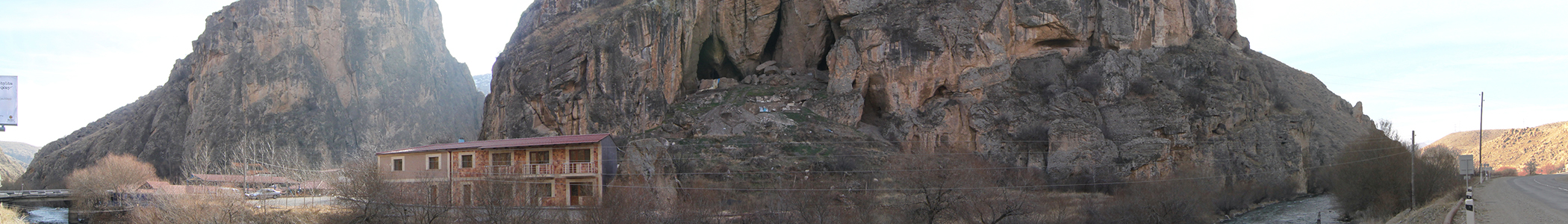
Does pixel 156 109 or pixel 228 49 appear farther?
pixel 156 109

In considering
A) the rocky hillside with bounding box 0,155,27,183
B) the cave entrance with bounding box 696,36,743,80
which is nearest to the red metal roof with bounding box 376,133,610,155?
the cave entrance with bounding box 696,36,743,80

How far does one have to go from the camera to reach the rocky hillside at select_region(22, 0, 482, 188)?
96250 millimetres

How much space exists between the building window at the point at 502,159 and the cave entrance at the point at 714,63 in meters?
33.5

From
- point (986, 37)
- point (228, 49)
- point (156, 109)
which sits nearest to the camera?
point (986, 37)

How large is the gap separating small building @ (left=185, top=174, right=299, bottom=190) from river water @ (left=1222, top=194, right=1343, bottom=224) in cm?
5773

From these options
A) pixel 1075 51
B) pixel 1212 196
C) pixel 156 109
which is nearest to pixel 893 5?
pixel 1075 51

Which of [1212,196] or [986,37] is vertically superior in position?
[986,37]

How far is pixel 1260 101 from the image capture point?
7494cm

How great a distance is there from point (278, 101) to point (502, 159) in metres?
61.3

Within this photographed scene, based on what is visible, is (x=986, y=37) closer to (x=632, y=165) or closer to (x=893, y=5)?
(x=893, y=5)

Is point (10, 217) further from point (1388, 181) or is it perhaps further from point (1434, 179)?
point (1434, 179)

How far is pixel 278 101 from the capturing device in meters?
98.7

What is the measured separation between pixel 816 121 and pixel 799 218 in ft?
74.5

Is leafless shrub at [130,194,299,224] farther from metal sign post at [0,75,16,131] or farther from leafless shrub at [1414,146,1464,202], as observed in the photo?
leafless shrub at [1414,146,1464,202]
